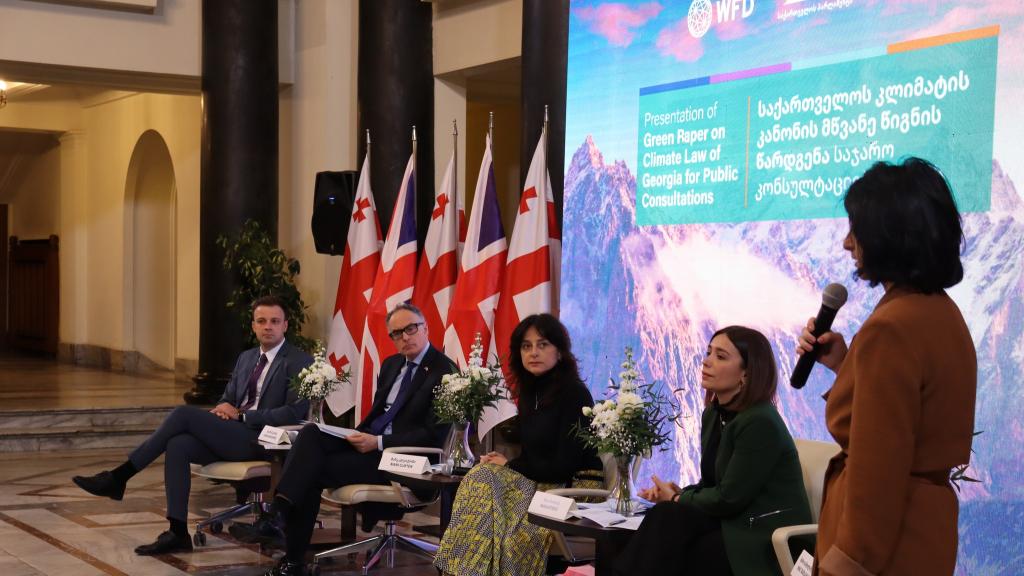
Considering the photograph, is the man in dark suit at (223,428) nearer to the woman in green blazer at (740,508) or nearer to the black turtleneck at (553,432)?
the black turtleneck at (553,432)

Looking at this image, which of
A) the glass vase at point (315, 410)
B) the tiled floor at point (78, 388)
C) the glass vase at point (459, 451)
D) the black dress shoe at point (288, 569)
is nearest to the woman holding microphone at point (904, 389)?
the glass vase at point (459, 451)

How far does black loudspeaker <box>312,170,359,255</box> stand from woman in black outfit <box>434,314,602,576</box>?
4.37m

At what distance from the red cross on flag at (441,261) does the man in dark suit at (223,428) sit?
1.54m

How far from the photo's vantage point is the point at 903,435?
79.9 inches

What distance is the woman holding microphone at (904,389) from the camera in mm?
2037

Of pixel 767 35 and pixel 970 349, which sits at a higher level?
pixel 767 35

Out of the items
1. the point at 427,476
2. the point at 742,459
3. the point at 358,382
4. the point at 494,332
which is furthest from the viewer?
the point at 358,382

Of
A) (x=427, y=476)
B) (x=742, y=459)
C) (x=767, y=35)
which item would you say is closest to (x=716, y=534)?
(x=742, y=459)

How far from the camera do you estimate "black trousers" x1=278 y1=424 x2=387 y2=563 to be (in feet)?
18.2

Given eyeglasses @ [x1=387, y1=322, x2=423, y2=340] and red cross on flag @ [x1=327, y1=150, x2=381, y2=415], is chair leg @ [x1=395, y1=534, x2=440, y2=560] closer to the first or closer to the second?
eyeglasses @ [x1=387, y1=322, x2=423, y2=340]

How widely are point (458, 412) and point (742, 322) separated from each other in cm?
131

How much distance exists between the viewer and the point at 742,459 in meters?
3.90

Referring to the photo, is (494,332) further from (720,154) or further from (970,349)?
(970,349)

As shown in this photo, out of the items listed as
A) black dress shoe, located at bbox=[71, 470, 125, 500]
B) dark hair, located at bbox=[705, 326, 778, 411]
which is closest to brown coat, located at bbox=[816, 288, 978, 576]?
dark hair, located at bbox=[705, 326, 778, 411]
